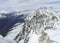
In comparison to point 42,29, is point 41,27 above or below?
below

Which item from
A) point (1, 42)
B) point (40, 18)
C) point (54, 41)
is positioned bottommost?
point (40, 18)

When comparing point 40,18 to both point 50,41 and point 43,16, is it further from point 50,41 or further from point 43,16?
point 50,41

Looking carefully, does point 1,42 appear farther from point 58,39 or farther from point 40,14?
point 40,14

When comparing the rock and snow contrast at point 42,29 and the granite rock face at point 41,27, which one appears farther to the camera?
the granite rock face at point 41,27

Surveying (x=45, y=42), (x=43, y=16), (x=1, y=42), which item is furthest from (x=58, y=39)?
(x=43, y=16)

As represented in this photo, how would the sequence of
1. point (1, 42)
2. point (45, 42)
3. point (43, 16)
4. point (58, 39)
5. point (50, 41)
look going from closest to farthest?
point (1, 42) → point (58, 39) → point (50, 41) → point (45, 42) → point (43, 16)

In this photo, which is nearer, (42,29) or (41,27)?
(42,29)

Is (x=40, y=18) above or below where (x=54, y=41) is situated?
below

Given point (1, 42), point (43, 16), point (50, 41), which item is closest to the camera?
point (1, 42)

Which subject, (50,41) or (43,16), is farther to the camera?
(43,16)

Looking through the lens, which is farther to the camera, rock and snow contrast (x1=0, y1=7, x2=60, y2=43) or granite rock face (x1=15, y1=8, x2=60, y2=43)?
granite rock face (x1=15, y1=8, x2=60, y2=43)
